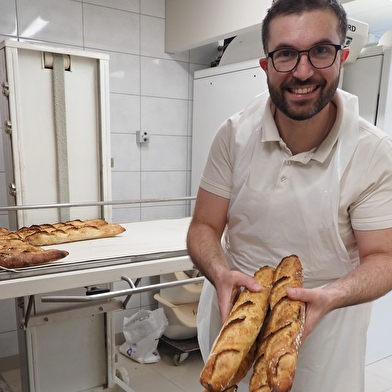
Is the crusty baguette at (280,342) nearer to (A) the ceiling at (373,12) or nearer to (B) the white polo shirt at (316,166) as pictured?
(B) the white polo shirt at (316,166)

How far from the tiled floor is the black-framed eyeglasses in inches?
77.1

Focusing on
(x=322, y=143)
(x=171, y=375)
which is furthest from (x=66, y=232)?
(x=171, y=375)

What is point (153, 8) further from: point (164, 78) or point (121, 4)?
point (164, 78)

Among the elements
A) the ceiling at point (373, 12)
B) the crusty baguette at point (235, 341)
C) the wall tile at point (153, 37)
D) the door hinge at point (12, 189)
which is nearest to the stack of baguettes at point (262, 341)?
the crusty baguette at point (235, 341)

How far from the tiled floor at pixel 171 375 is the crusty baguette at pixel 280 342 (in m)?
1.73

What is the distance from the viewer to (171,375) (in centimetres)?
239

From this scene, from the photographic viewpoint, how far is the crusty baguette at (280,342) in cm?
64

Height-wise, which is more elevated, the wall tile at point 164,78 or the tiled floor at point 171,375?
the wall tile at point 164,78

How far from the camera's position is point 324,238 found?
0.98 meters

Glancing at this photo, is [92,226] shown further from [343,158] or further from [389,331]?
[389,331]

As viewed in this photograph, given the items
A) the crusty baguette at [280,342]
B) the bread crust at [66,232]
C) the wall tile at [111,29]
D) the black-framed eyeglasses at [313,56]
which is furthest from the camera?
the wall tile at [111,29]

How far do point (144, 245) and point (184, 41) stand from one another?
1513 millimetres

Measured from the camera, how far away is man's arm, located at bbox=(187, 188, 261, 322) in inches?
32.6

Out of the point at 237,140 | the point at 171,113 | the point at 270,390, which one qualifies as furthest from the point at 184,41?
the point at 270,390
